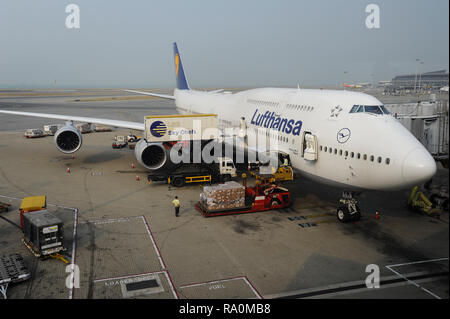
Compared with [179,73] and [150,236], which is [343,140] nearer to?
[150,236]

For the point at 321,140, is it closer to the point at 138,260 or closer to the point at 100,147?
the point at 138,260

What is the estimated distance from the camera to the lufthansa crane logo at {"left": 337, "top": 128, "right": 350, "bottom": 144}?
14.2 m

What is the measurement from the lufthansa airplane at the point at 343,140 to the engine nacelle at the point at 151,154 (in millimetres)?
128

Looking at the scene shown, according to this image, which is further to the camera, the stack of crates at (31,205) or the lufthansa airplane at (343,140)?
the stack of crates at (31,205)

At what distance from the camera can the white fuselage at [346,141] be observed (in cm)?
1253

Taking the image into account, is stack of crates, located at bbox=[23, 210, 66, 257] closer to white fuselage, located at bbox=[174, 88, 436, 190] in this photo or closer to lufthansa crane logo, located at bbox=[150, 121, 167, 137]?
lufthansa crane logo, located at bbox=[150, 121, 167, 137]

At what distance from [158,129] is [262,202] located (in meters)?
8.04

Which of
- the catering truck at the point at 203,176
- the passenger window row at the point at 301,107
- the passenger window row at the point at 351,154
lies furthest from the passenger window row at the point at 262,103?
the passenger window row at the point at 351,154

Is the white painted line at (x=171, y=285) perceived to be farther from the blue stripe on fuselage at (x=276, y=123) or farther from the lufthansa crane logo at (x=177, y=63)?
the lufthansa crane logo at (x=177, y=63)

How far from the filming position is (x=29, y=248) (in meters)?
13.0

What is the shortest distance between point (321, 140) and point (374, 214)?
4683mm

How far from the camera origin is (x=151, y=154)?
864 inches
